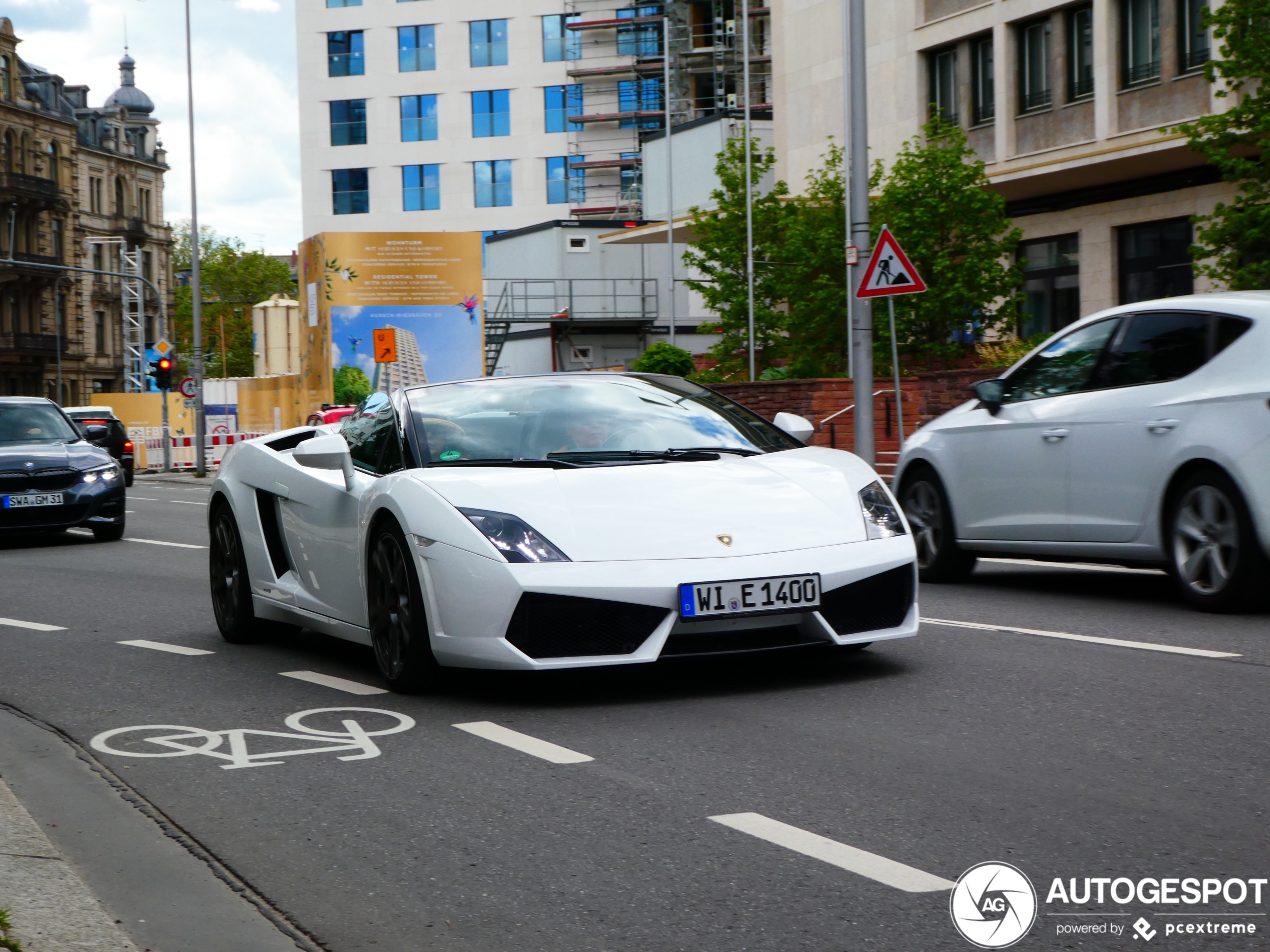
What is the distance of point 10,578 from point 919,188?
16013 millimetres

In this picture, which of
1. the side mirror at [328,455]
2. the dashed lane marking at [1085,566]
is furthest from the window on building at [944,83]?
the side mirror at [328,455]

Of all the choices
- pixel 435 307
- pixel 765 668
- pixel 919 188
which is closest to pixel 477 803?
pixel 765 668

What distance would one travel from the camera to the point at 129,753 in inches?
237

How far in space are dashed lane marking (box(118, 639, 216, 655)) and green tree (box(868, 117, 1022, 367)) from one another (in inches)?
686

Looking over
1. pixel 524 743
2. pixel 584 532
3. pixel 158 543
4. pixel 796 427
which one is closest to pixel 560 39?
pixel 158 543

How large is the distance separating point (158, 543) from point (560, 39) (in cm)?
5938

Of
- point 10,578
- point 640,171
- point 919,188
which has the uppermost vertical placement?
point 640,171

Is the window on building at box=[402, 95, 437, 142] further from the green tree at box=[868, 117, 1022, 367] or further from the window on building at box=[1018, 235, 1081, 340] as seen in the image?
the green tree at box=[868, 117, 1022, 367]

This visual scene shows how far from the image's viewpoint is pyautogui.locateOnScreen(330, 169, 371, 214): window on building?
248 ft

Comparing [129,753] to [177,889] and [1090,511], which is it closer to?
[177,889]

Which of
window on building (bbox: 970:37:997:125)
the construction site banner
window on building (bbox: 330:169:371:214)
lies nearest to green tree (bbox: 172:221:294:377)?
window on building (bbox: 330:169:371:214)

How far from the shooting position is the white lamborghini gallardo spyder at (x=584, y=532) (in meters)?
6.20

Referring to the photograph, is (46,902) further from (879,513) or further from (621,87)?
(621,87)

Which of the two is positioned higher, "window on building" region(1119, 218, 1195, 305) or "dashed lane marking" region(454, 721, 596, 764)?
"window on building" region(1119, 218, 1195, 305)
